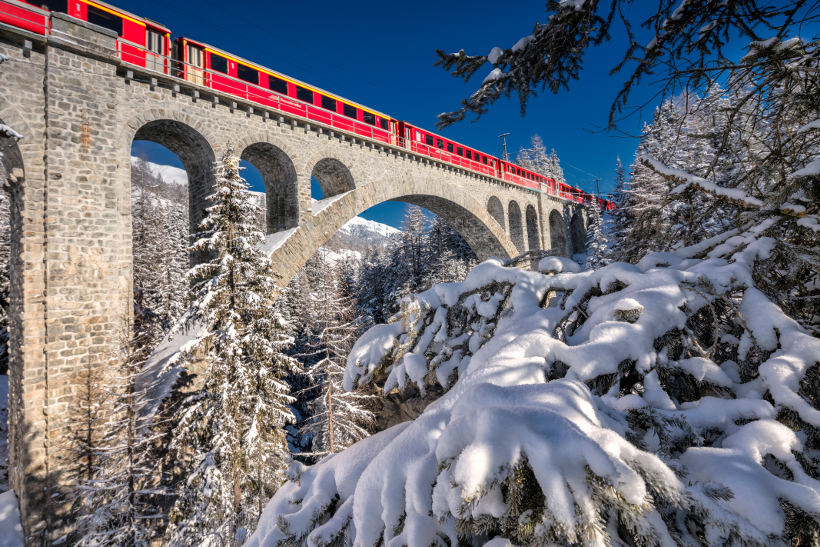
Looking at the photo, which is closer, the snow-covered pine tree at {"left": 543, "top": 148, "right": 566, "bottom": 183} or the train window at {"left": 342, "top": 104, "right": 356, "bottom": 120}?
the train window at {"left": 342, "top": 104, "right": 356, "bottom": 120}

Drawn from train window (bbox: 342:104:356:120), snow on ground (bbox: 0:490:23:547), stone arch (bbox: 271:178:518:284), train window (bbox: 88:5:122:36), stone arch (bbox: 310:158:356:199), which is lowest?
snow on ground (bbox: 0:490:23:547)

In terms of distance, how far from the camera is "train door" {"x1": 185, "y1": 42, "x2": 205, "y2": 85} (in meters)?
11.2

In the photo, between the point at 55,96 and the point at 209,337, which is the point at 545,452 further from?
the point at 55,96

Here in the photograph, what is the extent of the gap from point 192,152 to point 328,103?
5792 mm

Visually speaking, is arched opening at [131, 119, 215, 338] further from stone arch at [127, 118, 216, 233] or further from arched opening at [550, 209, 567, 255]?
arched opening at [550, 209, 567, 255]

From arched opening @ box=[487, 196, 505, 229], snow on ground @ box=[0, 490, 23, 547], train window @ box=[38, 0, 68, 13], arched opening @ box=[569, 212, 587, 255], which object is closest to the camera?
snow on ground @ box=[0, 490, 23, 547]

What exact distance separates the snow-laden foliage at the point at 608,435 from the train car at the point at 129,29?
12632 mm

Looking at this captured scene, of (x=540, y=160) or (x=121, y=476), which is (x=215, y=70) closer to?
(x=121, y=476)

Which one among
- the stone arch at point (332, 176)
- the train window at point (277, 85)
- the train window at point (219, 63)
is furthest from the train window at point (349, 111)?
the train window at point (219, 63)

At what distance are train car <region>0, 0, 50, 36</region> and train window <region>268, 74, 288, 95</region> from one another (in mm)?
6092

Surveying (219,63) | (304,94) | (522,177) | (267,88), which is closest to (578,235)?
(522,177)

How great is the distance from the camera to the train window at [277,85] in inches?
529

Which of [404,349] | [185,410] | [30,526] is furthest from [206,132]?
[404,349]

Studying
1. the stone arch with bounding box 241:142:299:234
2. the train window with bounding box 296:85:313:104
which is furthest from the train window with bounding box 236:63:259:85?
the stone arch with bounding box 241:142:299:234
